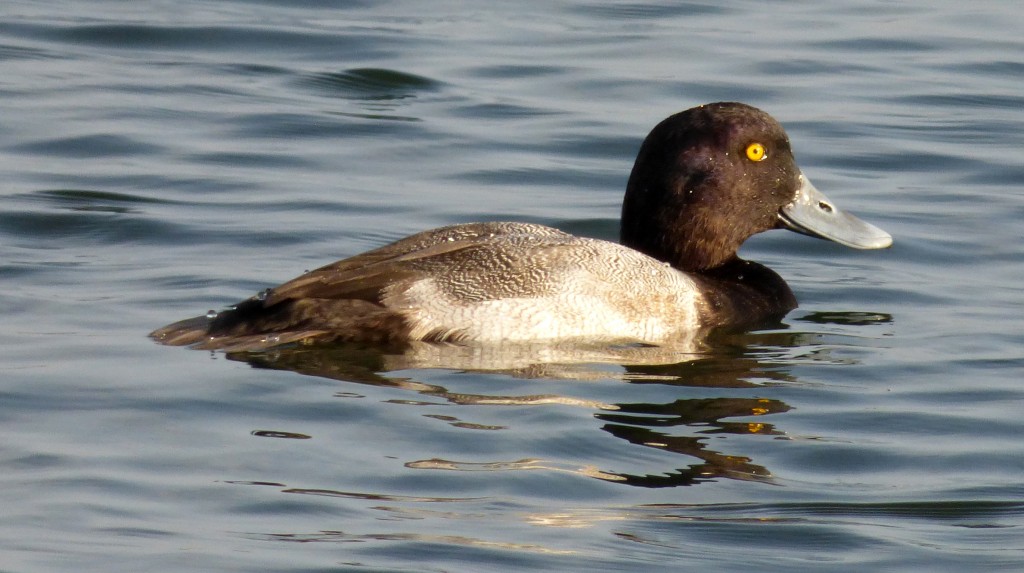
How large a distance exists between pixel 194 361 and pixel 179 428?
0.80 metres

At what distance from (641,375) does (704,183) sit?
1.35 m

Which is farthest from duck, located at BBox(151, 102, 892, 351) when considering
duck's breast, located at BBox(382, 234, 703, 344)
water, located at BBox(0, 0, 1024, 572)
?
water, located at BBox(0, 0, 1024, 572)

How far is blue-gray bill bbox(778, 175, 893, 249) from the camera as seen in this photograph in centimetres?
809

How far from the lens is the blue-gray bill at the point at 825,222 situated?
8.09m

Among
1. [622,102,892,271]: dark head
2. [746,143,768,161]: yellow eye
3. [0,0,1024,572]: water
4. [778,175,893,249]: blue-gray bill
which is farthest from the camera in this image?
[778,175,893,249]: blue-gray bill

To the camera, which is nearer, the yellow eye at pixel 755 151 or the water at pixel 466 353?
the water at pixel 466 353

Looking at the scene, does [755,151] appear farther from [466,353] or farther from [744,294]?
[466,353]

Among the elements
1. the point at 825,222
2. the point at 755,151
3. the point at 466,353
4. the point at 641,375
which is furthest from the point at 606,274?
the point at 825,222

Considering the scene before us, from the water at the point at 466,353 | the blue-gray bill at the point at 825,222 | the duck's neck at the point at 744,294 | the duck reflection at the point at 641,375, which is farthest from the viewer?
the blue-gray bill at the point at 825,222

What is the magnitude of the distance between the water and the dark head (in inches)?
22.4

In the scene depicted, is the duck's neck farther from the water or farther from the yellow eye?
the yellow eye

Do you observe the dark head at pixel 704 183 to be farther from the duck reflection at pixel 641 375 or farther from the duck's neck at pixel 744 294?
the duck reflection at pixel 641 375

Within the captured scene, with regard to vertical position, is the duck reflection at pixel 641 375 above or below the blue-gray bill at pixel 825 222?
below

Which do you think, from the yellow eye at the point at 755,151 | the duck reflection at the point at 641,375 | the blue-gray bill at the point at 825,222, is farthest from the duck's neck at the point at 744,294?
the yellow eye at the point at 755,151
